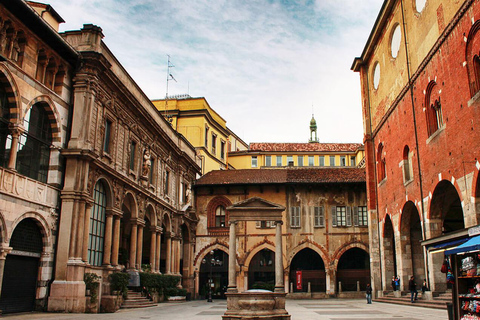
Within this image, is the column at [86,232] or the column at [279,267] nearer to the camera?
the column at [86,232]

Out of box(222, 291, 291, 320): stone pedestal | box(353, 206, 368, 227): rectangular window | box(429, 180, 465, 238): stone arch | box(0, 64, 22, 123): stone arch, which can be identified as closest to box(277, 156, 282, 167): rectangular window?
box(353, 206, 368, 227): rectangular window

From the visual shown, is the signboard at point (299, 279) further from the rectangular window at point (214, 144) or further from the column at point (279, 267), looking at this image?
the rectangular window at point (214, 144)

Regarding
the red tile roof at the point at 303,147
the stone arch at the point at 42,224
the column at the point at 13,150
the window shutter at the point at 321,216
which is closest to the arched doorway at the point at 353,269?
the window shutter at the point at 321,216

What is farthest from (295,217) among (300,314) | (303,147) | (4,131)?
(4,131)

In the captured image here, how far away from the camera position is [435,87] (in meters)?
23.3

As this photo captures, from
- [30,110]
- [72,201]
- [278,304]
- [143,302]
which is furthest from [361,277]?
[30,110]

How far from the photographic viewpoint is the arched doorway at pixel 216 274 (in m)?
40.7

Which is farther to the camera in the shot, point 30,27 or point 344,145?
point 344,145

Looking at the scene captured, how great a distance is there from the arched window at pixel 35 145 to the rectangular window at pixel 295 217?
23.9m

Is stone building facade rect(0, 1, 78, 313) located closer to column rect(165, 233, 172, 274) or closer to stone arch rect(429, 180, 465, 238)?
column rect(165, 233, 172, 274)

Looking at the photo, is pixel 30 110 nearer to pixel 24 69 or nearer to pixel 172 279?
pixel 24 69

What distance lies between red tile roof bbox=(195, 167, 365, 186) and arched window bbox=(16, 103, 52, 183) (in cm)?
2141

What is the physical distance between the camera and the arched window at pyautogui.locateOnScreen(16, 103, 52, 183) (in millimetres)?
19422

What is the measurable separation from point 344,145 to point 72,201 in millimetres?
47931
